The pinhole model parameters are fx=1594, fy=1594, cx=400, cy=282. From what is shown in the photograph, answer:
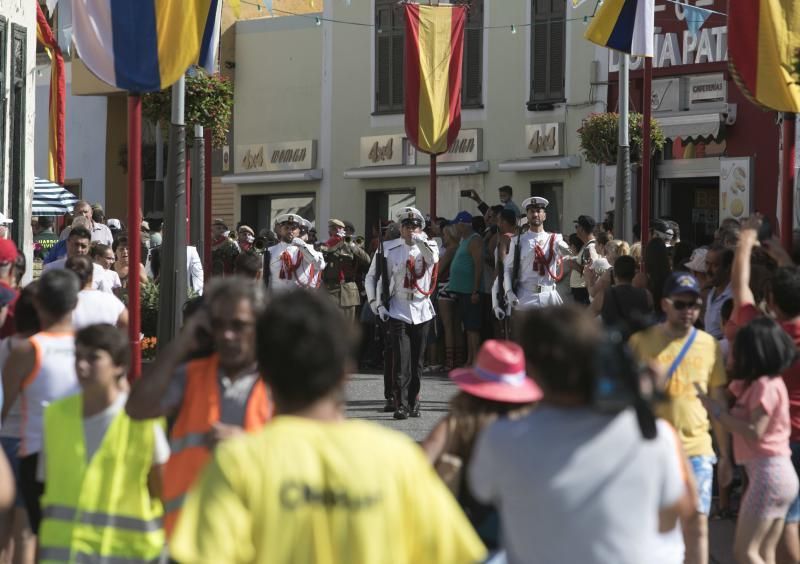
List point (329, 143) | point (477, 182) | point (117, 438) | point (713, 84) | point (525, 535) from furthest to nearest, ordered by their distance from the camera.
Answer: point (329, 143) < point (477, 182) < point (713, 84) < point (117, 438) < point (525, 535)

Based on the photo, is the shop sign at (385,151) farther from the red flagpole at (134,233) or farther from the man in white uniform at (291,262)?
the red flagpole at (134,233)

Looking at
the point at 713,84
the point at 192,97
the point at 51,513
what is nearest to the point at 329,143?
the point at 713,84

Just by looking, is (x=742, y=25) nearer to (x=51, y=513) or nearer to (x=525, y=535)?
(x=51, y=513)

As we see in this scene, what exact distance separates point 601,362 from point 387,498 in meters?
0.58

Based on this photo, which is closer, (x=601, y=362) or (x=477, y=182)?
(x=601, y=362)

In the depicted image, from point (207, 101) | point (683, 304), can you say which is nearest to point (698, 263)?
point (683, 304)

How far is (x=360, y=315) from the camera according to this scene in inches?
717

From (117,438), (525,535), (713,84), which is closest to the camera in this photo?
(525,535)

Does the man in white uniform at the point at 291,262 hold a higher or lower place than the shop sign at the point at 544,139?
lower

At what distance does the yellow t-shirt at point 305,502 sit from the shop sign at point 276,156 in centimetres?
2717

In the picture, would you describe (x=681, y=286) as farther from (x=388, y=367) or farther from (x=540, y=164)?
(x=540, y=164)

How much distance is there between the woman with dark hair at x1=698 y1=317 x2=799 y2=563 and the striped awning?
16288 mm

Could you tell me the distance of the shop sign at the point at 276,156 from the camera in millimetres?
30562

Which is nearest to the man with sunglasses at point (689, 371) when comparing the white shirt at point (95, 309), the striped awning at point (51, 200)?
the white shirt at point (95, 309)
